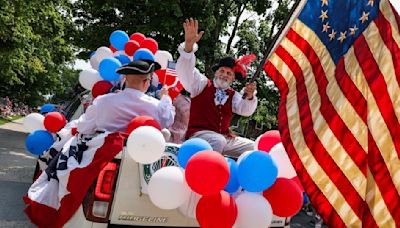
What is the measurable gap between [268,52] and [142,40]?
3453mm

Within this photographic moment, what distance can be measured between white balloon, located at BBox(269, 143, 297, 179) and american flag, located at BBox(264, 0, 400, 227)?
1.07ft

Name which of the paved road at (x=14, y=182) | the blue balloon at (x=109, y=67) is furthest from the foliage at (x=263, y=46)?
the blue balloon at (x=109, y=67)

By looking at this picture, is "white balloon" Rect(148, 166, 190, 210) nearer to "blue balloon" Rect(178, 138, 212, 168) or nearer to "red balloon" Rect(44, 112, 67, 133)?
"blue balloon" Rect(178, 138, 212, 168)

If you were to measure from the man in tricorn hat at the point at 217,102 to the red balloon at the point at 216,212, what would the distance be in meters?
1.57

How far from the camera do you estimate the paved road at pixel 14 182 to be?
4793 millimetres

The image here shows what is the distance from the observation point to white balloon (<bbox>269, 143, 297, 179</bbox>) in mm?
3154

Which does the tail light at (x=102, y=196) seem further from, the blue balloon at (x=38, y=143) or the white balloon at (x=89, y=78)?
the white balloon at (x=89, y=78)

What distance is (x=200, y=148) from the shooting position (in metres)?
3.00

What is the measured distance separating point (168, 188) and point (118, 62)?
2940 millimetres

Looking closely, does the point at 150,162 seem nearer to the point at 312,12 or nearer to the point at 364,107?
the point at 364,107

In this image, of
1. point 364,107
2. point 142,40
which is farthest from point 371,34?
point 142,40

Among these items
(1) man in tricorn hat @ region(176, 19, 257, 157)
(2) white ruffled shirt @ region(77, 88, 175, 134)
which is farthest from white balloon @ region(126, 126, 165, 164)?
(1) man in tricorn hat @ region(176, 19, 257, 157)

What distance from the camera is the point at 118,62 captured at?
5293mm

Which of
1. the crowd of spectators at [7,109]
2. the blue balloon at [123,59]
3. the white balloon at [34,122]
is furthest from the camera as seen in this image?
the crowd of spectators at [7,109]
